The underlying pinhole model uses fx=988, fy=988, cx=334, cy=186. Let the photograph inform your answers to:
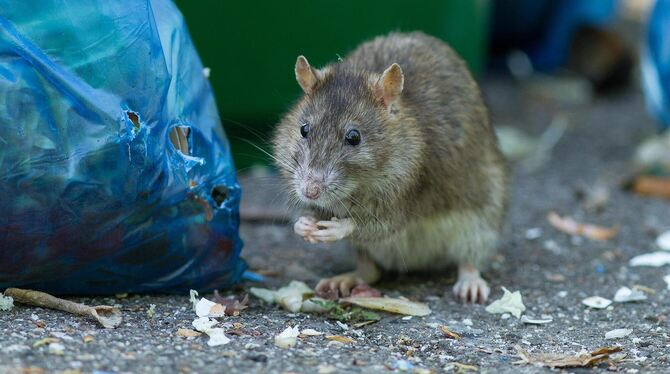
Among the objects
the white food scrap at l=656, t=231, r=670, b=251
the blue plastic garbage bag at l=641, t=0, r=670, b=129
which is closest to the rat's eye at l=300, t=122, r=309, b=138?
the white food scrap at l=656, t=231, r=670, b=251

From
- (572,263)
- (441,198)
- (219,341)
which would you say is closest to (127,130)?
(219,341)

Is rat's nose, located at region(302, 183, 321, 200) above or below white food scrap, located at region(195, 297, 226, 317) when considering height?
above

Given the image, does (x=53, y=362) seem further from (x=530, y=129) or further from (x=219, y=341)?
(x=530, y=129)

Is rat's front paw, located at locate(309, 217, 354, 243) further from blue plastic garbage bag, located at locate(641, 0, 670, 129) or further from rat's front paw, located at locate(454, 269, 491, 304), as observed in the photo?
blue plastic garbage bag, located at locate(641, 0, 670, 129)

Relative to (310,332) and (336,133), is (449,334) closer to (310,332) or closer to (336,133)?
(310,332)

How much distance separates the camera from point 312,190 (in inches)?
167

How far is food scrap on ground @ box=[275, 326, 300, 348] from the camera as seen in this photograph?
12.9 ft

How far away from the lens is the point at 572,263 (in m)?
5.76

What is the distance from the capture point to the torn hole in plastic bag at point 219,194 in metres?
4.52

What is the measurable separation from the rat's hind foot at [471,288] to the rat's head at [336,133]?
90cm

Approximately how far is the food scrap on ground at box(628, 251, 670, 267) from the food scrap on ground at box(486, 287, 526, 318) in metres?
1.13

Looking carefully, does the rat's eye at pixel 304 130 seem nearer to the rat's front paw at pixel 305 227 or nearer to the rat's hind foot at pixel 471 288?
the rat's front paw at pixel 305 227

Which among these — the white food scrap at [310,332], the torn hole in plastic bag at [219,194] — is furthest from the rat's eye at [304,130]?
the white food scrap at [310,332]

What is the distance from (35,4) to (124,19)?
0.36m
